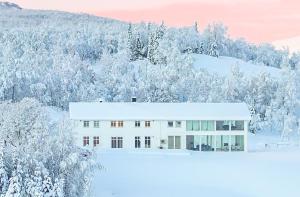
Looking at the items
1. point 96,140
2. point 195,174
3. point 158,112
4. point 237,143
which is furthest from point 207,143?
point 195,174

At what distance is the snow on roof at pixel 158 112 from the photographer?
213 feet

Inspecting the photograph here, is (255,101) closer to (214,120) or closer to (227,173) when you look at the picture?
(214,120)

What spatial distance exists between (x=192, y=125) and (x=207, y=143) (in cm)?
190

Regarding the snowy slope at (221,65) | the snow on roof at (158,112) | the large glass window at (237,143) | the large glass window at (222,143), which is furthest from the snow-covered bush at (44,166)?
the snowy slope at (221,65)

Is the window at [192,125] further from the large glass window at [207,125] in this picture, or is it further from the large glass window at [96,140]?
the large glass window at [96,140]

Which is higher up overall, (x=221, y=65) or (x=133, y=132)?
(x=221, y=65)

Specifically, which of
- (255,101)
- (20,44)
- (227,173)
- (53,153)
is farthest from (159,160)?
(20,44)

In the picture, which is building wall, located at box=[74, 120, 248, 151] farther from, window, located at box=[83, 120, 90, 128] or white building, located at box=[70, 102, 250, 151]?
window, located at box=[83, 120, 90, 128]

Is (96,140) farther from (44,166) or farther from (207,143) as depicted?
(44,166)

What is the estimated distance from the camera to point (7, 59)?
102125 mm

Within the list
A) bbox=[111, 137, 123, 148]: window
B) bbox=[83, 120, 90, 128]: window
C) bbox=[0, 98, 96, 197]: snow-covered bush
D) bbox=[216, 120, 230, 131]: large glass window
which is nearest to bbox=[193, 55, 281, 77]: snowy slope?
bbox=[216, 120, 230, 131]: large glass window

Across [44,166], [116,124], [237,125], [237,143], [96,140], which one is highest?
[44,166]

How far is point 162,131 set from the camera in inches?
2549

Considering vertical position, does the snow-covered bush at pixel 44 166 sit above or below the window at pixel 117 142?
above
